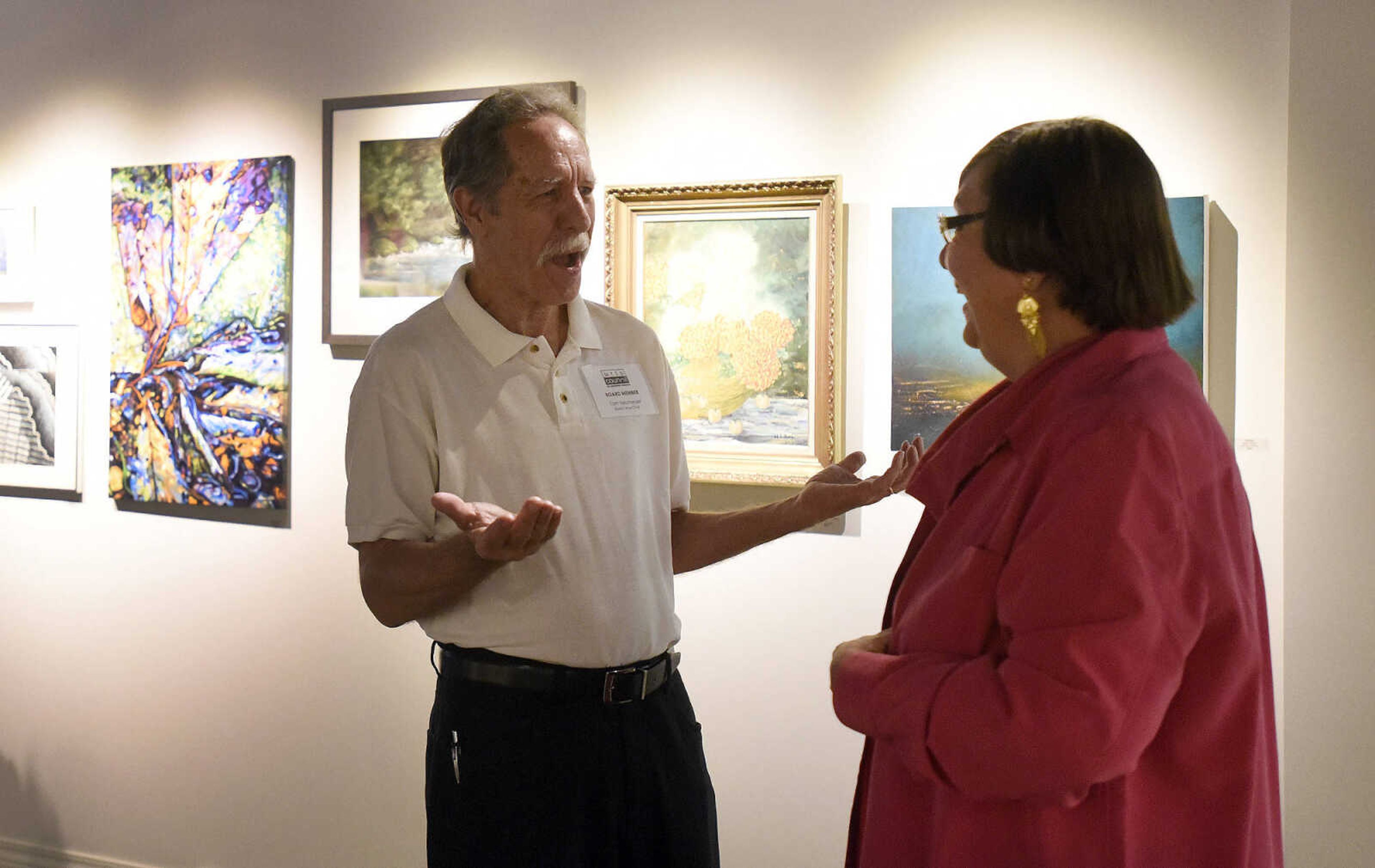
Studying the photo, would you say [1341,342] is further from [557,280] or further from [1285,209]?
[557,280]

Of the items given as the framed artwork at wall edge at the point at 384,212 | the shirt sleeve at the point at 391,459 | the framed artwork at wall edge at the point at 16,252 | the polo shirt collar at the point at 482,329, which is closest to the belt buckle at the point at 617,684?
the shirt sleeve at the point at 391,459

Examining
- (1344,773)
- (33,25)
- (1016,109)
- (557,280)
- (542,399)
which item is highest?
(33,25)

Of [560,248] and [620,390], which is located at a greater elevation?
[560,248]

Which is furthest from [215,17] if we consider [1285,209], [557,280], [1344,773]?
[1344,773]

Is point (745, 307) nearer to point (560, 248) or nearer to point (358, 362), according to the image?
point (560, 248)

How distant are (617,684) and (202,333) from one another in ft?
6.93

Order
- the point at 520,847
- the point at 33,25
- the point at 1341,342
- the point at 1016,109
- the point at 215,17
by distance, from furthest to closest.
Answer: the point at 33,25 → the point at 215,17 → the point at 1016,109 → the point at 1341,342 → the point at 520,847

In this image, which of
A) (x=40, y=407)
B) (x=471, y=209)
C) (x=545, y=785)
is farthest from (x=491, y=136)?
(x=40, y=407)

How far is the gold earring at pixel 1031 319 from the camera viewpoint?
1.25 meters

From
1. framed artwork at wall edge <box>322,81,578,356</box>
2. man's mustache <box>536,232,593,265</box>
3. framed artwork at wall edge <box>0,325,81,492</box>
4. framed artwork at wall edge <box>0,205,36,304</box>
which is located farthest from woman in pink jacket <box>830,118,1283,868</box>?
framed artwork at wall edge <box>0,205,36,304</box>

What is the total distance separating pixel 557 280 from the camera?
6.21 feet

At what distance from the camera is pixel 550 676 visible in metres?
1.80

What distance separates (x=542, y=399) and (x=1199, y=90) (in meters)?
1.65

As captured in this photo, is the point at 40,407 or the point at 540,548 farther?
the point at 40,407
